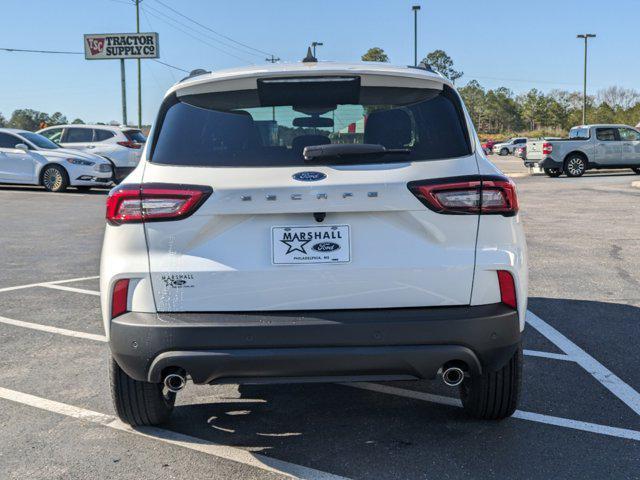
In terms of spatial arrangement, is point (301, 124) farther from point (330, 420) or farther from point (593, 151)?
point (593, 151)

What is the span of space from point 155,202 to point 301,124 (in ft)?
2.55

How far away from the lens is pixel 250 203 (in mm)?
3201

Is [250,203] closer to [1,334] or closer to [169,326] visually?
[169,326]

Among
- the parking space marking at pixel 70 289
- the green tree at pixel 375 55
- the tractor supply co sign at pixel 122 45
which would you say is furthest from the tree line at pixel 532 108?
the parking space marking at pixel 70 289

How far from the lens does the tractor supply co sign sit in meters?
43.4

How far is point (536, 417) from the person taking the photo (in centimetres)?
403

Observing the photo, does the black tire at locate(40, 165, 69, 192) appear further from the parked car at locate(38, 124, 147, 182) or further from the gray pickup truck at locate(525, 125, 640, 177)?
the gray pickup truck at locate(525, 125, 640, 177)

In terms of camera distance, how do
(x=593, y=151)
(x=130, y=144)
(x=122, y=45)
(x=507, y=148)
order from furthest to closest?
(x=507, y=148) → (x=122, y=45) → (x=593, y=151) → (x=130, y=144)

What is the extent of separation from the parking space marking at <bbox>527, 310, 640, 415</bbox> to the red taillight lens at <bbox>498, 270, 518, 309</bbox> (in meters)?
1.32

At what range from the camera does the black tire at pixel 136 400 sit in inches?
146

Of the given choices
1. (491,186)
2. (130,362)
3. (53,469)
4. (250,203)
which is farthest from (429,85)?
(53,469)

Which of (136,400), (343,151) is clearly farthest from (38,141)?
(343,151)

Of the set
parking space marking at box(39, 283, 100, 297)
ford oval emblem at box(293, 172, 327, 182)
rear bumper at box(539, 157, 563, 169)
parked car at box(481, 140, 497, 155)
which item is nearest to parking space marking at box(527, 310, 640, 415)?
parked car at box(481, 140, 497, 155)

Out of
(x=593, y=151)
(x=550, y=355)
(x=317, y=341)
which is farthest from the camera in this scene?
(x=593, y=151)
